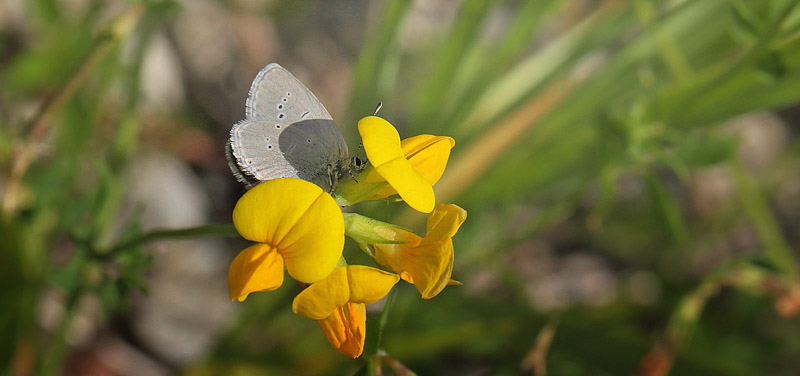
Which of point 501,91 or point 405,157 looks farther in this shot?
point 501,91

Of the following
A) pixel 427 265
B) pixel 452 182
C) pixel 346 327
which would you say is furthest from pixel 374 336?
pixel 452 182

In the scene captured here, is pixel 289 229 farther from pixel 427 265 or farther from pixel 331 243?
pixel 427 265

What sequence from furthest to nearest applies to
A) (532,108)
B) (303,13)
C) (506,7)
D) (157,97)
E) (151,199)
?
(506,7) < (303,13) < (157,97) < (151,199) < (532,108)

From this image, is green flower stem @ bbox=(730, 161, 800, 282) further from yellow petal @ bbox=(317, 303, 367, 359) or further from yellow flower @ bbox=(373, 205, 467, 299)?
yellow petal @ bbox=(317, 303, 367, 359)

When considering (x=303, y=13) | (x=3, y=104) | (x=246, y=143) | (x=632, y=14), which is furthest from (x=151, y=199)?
(x=632, y=14)

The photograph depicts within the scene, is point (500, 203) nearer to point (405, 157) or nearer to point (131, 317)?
point (405, 157)

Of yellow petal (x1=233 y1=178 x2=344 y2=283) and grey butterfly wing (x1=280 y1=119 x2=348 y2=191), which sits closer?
yellow petal (x1=233 y1=178 x2=344 y2=283)

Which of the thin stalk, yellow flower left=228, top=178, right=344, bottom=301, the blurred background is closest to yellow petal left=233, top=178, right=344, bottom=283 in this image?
yellow flower left=228, top=178, right=344, bottom=301
